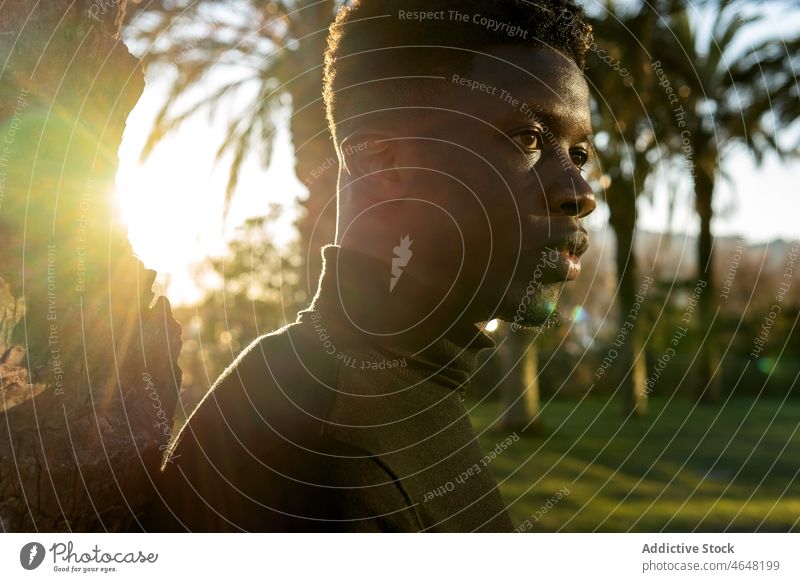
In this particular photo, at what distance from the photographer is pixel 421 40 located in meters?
2.24

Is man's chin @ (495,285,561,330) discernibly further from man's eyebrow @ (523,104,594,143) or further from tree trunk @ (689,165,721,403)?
tree trunk @ (689,165,721,403)

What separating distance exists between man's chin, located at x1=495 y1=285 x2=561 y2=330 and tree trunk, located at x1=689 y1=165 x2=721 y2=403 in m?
14.1

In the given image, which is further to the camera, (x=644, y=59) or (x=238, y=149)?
(x=644, y=59)

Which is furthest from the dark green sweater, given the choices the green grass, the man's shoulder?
the green grass

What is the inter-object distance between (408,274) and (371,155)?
0.34m

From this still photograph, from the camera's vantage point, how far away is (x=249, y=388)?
7.27 ft

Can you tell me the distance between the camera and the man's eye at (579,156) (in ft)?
7.49

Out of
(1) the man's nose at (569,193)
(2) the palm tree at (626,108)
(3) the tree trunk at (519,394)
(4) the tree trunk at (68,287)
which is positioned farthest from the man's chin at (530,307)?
(3) the tree trunk at (519,394)

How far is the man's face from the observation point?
2.12m

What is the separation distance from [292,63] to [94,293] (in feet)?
13.7
